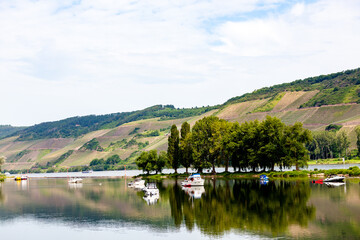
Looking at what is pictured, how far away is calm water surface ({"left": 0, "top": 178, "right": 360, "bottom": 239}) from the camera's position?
4422 cm

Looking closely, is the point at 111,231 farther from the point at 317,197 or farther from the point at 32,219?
the point at 317,197

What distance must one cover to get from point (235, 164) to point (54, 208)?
68.7m

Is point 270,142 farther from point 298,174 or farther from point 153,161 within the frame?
point 153,161

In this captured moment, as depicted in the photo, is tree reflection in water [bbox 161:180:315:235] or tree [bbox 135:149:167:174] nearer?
tree reflection in water [bbox 161:180:315:235]

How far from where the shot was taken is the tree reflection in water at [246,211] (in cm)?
4709

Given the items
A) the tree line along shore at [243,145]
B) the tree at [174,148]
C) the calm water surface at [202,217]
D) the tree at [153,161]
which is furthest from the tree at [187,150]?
the calm water surface at [202,217]

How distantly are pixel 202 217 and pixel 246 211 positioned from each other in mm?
6291

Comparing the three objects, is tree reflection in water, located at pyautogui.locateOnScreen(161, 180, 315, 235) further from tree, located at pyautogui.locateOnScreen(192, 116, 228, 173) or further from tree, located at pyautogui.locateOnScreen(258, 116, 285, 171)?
tree, located at pyautogui.locateOnScreen(192, 116, 228, 173)

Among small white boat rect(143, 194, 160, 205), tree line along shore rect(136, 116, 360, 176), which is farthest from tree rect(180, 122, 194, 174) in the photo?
small white boat rect(143, 194, 160, 205)

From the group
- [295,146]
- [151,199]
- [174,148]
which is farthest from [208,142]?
[151,199]

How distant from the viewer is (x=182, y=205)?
6769cm

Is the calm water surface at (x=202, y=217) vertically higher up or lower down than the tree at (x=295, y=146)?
lower down

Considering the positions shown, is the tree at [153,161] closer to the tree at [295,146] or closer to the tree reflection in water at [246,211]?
the tree at [295,146]

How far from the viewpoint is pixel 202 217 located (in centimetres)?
5462
